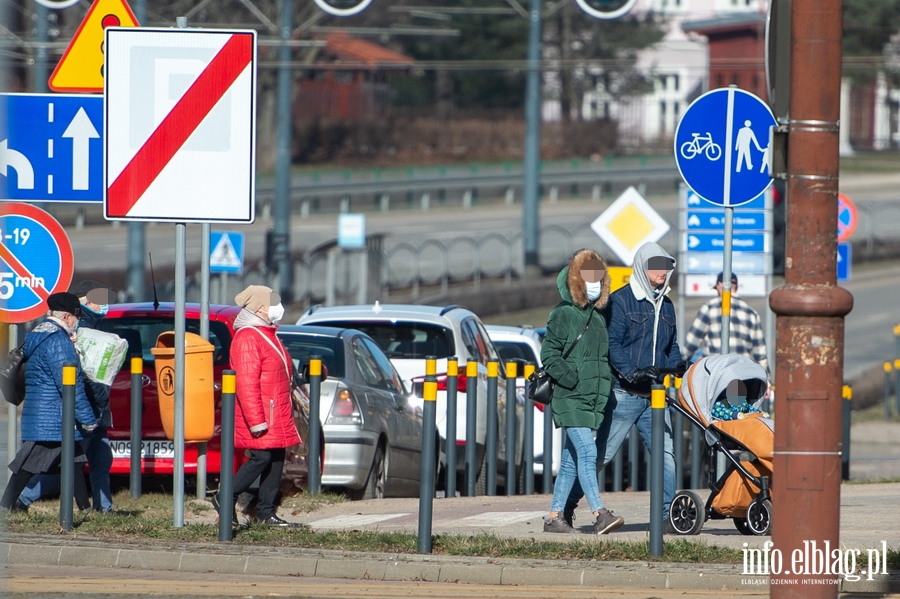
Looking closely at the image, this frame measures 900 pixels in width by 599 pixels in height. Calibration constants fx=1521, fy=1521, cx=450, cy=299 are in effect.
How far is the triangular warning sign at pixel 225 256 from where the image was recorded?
2670 centimetres

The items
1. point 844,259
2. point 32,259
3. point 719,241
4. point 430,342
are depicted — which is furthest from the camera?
point 844,259

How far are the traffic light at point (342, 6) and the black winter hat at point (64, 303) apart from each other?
1229cm

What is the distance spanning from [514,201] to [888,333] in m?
25.1

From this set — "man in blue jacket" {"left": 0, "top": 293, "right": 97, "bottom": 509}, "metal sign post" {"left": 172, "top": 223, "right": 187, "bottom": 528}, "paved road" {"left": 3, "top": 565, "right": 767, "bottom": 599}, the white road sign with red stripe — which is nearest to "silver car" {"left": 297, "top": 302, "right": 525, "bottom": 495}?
"man in blue jacket" {"left": 0, "top": 293, "right": 97, "bottom": 509}

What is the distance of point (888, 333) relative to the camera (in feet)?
101

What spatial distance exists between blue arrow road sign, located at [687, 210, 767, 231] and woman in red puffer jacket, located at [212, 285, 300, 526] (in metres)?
6.62

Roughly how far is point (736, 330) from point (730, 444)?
4.87 m

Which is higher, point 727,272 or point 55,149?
point 55,149

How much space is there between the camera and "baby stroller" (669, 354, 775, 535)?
8.44 metres

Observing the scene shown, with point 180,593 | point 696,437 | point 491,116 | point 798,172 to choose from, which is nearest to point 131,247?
point 696,437

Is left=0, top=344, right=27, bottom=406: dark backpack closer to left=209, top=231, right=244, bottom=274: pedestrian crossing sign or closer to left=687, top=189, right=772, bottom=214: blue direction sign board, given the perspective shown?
left=687, top=189, right=772, bottom=214: blue direction sign board

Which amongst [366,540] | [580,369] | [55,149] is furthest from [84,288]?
[580,369]

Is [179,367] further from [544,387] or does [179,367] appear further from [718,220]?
[718,220]

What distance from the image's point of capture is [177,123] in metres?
7.86
